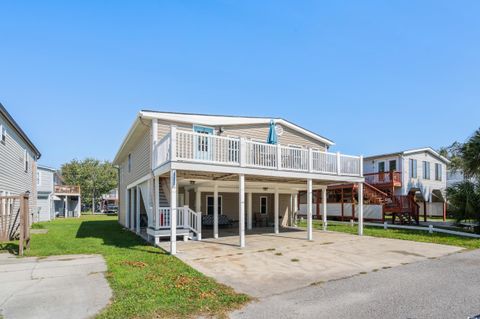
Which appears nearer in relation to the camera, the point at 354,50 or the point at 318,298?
the point at 318,298

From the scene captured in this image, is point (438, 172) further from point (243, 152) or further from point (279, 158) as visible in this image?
point (243, 152)

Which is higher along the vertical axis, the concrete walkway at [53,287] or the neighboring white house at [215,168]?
the neighboring white house at [215,168]

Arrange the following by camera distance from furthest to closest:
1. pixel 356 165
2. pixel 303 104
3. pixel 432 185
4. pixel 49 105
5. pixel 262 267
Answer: pixel 432 185 < pixel 303 104 < pixel 49 105 < pixel 356 165 < pixel 262 267

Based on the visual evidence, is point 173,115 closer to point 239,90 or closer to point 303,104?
point 239,90

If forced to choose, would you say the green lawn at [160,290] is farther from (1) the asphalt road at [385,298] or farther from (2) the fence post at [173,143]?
(2) the fence post at [173,143]

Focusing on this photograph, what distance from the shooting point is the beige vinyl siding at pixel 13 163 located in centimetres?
1617

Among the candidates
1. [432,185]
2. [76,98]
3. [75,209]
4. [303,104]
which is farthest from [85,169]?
[432,185]

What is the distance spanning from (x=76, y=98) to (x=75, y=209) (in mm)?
33605

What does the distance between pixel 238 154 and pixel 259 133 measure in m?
6.33

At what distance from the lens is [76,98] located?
19.6m

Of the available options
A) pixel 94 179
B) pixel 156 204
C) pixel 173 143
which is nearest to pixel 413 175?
pixel 156 204

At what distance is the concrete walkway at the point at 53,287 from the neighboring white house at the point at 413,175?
76.7 feet

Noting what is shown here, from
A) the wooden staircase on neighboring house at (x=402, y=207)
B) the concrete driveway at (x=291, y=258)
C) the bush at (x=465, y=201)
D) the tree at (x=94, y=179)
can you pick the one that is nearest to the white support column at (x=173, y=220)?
the concrete driveway at (x=291, y=258)

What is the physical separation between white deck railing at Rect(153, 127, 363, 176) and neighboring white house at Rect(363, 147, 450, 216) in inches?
532
